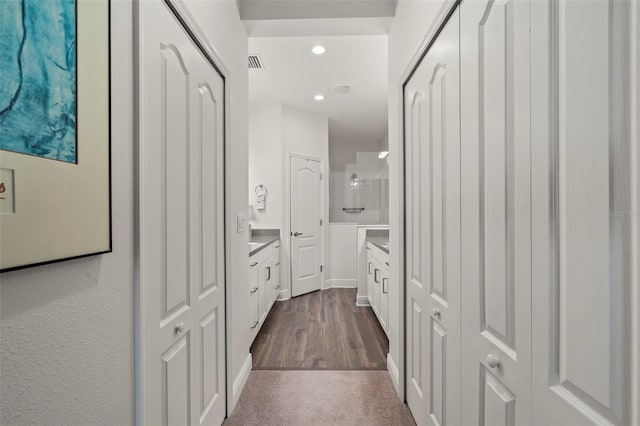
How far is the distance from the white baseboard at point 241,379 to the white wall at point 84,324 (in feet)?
3.47

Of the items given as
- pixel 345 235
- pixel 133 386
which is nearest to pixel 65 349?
pixel 133 386

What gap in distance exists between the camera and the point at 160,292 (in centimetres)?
99

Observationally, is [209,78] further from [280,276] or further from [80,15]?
[280,276]

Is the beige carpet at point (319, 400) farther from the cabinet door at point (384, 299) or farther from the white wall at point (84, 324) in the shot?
the white wall at point (84, 324)

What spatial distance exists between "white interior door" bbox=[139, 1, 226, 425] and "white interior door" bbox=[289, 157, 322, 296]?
2582 mm

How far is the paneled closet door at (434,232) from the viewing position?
1144 millimetres

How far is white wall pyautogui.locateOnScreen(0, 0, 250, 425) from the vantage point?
54cm

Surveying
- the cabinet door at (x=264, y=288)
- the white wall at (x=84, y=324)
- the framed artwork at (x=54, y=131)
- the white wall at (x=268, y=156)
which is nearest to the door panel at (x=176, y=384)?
the white wall at (x=84, y=324)

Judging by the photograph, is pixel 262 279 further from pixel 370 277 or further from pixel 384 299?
pixel 370 277

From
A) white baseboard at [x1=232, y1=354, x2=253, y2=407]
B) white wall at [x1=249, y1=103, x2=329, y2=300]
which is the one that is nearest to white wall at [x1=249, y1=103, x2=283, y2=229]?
white wall at [x1=249, y1=103, x2=329, y2=300]

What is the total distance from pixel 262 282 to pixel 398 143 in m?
1.96

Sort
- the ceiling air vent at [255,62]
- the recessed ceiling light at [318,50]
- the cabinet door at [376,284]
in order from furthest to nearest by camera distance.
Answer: the cabinet door at [376,284]
the ceiling air vent at [255,62]
the recessed ceiling light at [318,50]

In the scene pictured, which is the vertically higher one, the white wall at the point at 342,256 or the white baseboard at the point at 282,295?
the white wall at the point at 342,256

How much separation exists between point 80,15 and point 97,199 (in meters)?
0.41
